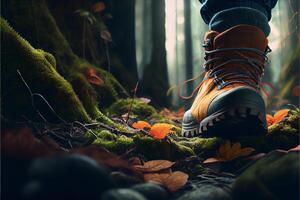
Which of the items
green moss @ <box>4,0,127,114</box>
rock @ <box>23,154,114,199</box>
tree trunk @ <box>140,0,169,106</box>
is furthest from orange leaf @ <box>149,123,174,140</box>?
tree trunk @ <box>140,0,169,106</box>

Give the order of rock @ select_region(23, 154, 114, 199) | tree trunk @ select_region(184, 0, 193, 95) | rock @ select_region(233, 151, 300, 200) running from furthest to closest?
tree trunk @ select_region(184, 0, 193, 95), rock @ select_region(233, 151, 300, 200), rock @ select_region(23, 154, 114, 199)

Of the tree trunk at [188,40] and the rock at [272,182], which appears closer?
the rock at [272,182]

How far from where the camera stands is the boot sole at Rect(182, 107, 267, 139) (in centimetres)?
149

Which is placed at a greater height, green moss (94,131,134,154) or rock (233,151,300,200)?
rock (233,151,300,200)

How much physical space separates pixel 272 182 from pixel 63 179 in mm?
613

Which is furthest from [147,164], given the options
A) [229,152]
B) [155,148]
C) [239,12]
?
[239,12]

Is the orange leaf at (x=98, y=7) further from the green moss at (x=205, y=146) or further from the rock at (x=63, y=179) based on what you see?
the rock at (x=63, y=179)

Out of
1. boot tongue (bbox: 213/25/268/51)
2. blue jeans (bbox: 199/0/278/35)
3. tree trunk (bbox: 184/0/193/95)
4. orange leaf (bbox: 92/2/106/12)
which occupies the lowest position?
tree trunk (bbox: 184/0/193/95)

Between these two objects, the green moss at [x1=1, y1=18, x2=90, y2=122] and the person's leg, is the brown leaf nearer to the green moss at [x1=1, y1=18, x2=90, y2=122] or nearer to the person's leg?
the person's leg

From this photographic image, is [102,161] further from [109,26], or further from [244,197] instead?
[109,26]

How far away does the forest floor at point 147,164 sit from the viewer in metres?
0.77

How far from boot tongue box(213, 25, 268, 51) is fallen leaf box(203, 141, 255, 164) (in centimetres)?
53

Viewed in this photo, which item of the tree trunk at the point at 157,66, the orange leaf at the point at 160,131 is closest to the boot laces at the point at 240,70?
the orange leaf at the point at 160,131

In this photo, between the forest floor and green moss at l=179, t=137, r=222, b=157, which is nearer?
the forest floor
